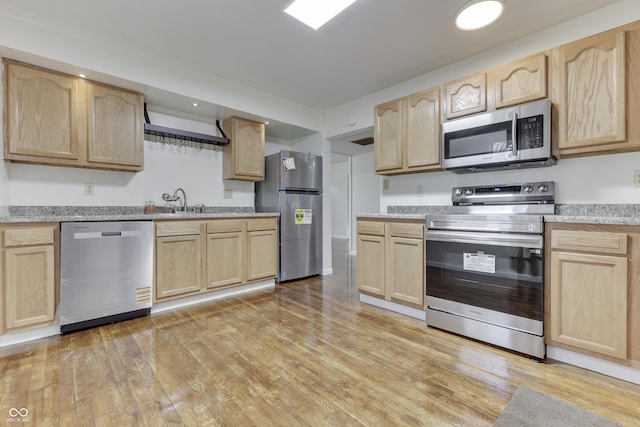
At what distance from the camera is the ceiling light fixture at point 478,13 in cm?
185

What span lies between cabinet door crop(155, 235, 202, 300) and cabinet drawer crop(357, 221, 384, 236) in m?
1.71

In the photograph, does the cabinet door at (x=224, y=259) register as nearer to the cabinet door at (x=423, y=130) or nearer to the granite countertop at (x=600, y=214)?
the cabinet door at (x=423, y=130)

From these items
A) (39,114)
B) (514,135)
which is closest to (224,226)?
(39,114)

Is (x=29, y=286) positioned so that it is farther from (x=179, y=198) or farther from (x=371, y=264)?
(x=371, y=264)

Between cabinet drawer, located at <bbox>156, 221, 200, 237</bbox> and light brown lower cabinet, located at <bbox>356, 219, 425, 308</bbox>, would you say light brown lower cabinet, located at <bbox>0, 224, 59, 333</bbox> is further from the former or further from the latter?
light brown lower cabinet, located at <bbox>356, 219, 425, 308</bbox>

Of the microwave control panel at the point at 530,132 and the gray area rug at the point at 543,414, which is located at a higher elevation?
the microwave control panel at the point at 530,132

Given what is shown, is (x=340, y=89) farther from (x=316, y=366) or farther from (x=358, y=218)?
(x=316, y=366)

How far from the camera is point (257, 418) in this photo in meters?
1.32

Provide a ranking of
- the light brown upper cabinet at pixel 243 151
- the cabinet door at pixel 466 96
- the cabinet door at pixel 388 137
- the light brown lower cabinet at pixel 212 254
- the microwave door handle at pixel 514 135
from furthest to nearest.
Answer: the light brown upper cabinet at pixel 243 151
the cabinet door at pixel 388 137
the light brown lower cabinet at pixel 212 254
the cabinet door at pixel 466 96
the microwave door handle at pixel 514 135

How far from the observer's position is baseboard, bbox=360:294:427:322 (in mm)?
2539

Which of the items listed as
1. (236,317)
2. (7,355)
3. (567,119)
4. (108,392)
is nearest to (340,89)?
(567,119)

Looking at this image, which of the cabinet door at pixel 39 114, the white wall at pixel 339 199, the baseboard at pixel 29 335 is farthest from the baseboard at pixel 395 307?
the white wall at pixel 339 199

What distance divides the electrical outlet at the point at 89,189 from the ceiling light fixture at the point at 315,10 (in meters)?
2.45

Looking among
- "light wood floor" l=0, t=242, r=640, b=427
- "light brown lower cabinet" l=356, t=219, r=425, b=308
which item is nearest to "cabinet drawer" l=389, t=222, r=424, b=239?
"light brown lower cabinet" l=356, t=219, r=425, b=308
